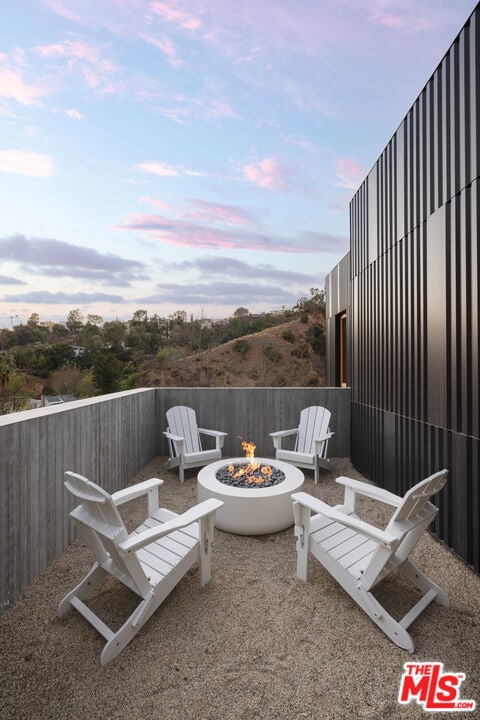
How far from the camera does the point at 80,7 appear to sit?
464cm

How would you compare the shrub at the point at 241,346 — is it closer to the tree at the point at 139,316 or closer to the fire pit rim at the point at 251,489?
the tree at the point at 139,316

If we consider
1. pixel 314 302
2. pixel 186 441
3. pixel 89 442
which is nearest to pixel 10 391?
pixel 186 441

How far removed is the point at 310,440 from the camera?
4973 mm

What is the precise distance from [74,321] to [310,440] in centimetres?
2604

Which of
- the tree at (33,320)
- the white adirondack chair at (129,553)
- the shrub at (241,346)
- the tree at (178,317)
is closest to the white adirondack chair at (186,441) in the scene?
the white adirondack chair at (129,553)

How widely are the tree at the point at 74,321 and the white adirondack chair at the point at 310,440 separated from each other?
2425cm

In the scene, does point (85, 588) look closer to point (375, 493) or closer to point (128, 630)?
point (128, 630)

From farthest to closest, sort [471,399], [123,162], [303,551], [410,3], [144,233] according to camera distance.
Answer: [144,233] < [123,162] < [410,3] < [471,399] < [303,551]

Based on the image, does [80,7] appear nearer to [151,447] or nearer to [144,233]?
[151,447]

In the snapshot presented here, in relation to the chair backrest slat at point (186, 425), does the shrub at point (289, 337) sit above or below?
above

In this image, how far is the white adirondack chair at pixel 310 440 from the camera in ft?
14.9

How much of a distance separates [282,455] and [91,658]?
3.17 metres

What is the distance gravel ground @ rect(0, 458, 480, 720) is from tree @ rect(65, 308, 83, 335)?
26012mm

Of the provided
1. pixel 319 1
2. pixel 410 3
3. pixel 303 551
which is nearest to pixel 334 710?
pixel 303 551
